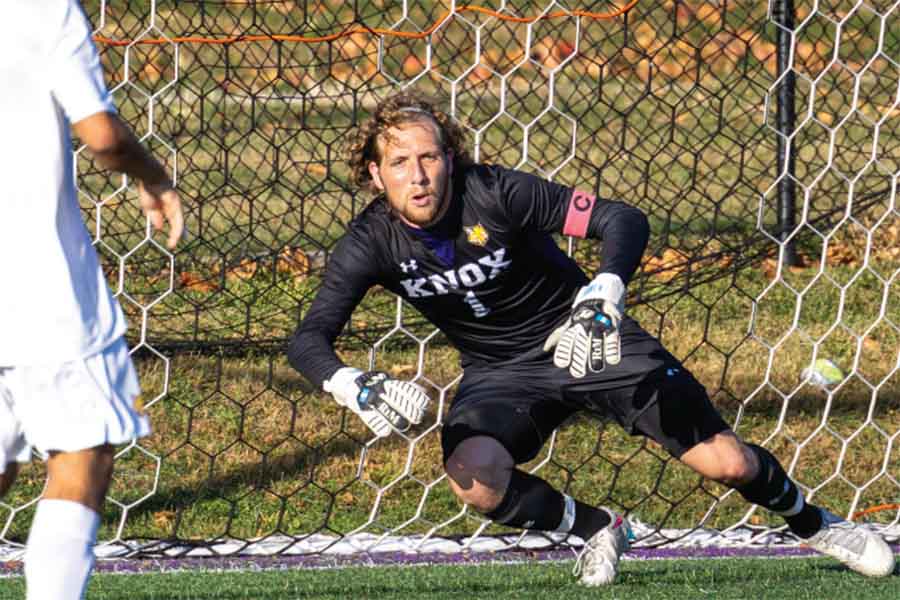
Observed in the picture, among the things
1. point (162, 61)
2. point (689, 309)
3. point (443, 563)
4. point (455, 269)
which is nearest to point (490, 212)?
point (455, 269)

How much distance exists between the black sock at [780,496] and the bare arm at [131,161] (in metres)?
2.00

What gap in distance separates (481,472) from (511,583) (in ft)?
1.21

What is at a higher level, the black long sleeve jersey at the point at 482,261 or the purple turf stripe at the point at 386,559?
the black long sleeve jersey at the point at 482,261

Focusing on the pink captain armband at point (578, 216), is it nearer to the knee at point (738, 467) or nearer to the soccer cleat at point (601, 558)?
the knee at point (738, 467)

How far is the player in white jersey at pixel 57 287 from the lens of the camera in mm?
2619

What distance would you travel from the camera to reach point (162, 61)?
31.8ft

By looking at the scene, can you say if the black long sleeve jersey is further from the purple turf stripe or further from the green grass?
the purple turf stripe

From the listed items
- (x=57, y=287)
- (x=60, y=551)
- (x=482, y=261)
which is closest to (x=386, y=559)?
(x=482, y=261)

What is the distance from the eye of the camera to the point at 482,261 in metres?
4.13

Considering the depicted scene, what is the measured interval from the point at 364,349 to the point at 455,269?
2.07 meters

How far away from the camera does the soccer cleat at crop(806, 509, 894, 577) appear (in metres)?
4.27

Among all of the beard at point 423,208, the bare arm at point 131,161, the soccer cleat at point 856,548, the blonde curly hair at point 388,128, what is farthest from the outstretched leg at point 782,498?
the bare arm at point 131,161

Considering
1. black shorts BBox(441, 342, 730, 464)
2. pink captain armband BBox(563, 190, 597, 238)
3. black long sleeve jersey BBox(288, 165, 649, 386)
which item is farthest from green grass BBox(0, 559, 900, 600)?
pink captain armband BBox(563, 190, 597, 238)

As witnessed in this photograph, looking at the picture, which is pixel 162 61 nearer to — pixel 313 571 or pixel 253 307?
pixel 253 307
